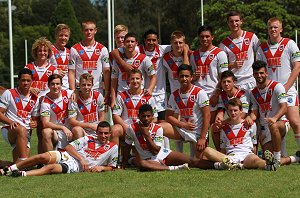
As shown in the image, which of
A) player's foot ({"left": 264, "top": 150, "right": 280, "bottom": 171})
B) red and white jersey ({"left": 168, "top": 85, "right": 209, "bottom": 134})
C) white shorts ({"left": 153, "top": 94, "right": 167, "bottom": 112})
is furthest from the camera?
white shorts ({"left": 153, "top": 94, "right": 167, "bottom": 112})

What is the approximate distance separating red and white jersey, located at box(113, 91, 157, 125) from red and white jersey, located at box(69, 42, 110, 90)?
0.74 m

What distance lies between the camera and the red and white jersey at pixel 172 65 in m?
10.4

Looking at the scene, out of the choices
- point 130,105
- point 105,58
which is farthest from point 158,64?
point 130,105

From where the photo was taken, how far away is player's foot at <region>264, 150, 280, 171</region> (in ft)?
28.4

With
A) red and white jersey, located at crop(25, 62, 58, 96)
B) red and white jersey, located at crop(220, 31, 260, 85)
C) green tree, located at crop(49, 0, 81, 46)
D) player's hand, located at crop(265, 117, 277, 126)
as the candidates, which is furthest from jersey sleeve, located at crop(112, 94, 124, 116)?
green tree, located at crop(49, 0, 81, 46)

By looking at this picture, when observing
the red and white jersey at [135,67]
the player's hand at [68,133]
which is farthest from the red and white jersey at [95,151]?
the red and white jersey at [135,67]

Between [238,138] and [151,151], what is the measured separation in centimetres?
123

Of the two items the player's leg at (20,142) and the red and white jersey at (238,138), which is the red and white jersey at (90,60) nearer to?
the player's leg at (20,142)

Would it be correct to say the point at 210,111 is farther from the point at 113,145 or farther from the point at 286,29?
the point at 286,29

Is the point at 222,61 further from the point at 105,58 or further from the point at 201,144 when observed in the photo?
the point at 105,58

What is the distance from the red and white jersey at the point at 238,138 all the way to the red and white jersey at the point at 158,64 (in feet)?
4.84

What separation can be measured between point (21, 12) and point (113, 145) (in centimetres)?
6179

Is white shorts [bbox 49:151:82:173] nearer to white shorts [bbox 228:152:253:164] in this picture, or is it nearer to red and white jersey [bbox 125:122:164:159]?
red and white jersey [bbox 125:122:164:159]

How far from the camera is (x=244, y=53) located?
10.2m
